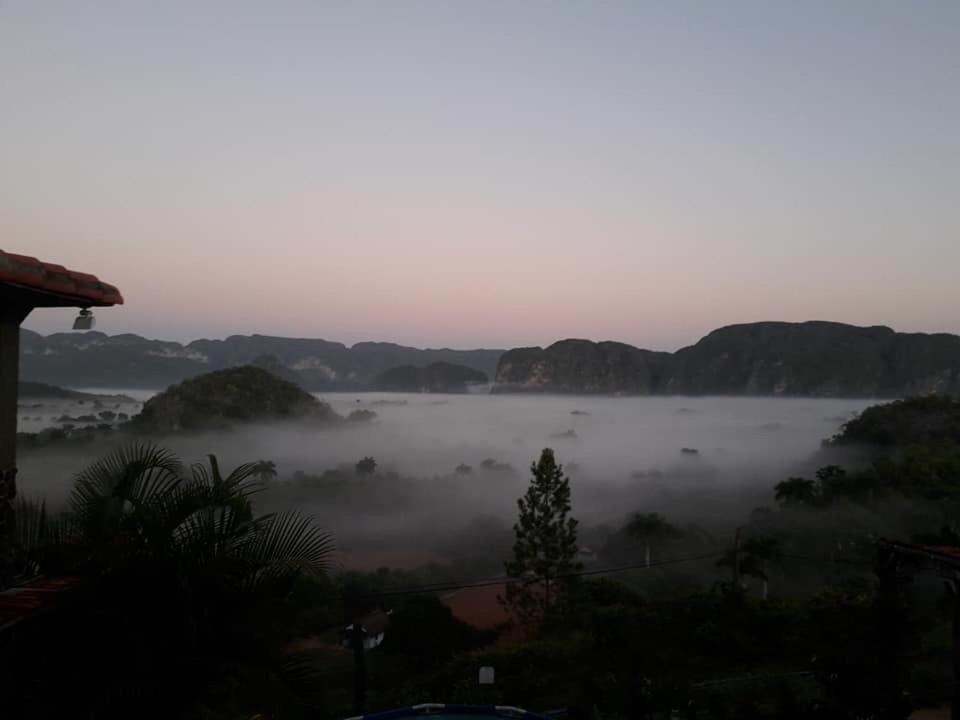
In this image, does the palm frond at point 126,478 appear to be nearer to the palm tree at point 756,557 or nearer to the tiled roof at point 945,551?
the tiled roof at point 945,551

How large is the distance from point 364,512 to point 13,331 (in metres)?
64.9

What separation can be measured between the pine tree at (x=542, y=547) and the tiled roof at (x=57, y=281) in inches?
1005

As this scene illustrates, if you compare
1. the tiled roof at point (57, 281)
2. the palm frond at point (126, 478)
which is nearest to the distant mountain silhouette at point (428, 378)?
the tiled roof at point (57, 281)

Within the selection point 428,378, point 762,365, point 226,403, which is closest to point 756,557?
point 226,403

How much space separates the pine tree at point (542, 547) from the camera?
28859 mm

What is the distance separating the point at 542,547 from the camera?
29359 millimetres

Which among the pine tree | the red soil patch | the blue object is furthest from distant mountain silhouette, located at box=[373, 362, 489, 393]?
the blue object

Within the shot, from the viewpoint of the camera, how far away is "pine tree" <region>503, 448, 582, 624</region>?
28.9m

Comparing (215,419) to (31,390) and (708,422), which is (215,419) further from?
(708,422)

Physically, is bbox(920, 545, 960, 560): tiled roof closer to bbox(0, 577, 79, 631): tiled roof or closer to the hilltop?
bbox(0, 577, 79, 631): tiled roof

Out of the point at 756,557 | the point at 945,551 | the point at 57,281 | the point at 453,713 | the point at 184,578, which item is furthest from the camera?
→ the point at 756,557

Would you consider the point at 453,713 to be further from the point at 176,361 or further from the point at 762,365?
the point at 762,365

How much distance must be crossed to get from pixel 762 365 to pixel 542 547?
484 feet

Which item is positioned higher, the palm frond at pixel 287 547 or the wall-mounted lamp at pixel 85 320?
the wall-mounted lamp at pixel 85 320
